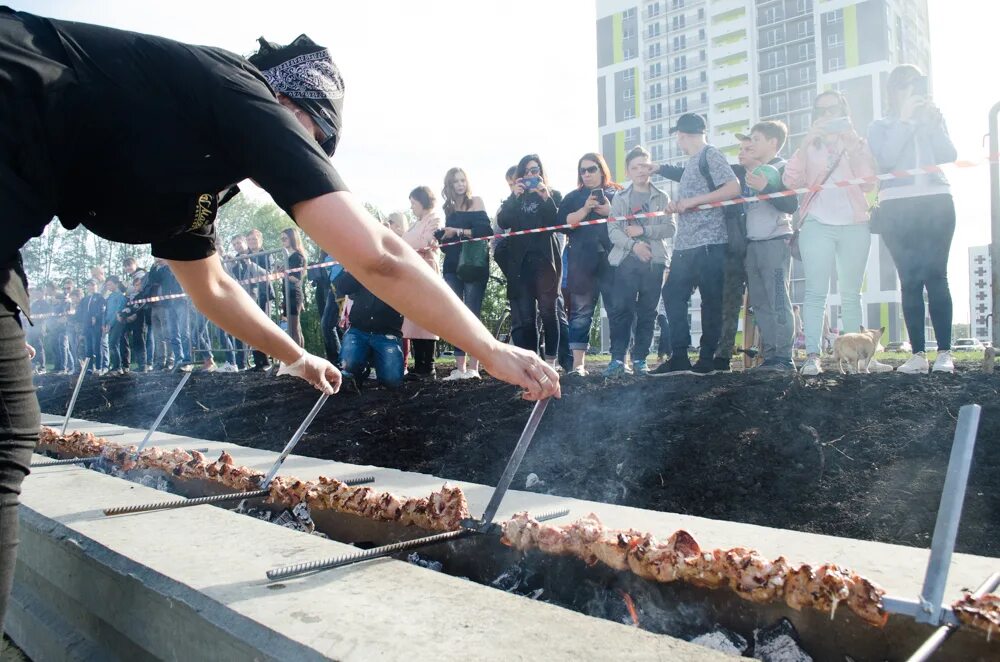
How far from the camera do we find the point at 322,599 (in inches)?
58.2

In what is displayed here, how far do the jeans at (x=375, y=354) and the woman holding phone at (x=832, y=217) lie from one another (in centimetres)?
367

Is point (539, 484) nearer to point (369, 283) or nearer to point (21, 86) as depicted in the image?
point (369, 283)

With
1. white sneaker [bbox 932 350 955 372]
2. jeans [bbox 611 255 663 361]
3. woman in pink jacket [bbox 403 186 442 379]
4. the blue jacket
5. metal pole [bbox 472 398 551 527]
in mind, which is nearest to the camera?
metal pole [bbox 472 398 551 527]

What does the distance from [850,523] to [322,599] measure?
2301 millimetres

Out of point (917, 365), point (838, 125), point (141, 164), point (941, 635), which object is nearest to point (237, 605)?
point (141, 164)

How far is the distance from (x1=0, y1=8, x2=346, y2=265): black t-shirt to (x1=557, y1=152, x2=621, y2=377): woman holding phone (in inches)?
185

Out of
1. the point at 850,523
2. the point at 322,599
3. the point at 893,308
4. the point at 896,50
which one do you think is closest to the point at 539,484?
the point at 850,523

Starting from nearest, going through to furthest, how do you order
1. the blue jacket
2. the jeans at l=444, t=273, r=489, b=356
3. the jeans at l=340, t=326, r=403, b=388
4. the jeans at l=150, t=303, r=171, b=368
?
the blue jacket
the jeans at l=340, t=326, r=403, b=388
the jeans at l=444, t=273, r=489, b=356
the jeans at l=150, t=303, r=171, b=368

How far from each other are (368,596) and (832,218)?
4.73 meters

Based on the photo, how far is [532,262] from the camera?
6.25 m

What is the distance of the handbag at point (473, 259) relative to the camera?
21.9 feet

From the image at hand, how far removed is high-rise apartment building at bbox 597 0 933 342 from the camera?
50156 millimetres

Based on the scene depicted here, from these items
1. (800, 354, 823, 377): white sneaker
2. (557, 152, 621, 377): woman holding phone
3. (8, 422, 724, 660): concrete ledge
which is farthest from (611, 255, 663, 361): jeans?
(8, 422, 724, 660): concrete ledge

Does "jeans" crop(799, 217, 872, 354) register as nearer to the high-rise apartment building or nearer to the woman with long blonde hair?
the woman with long blonde hair
